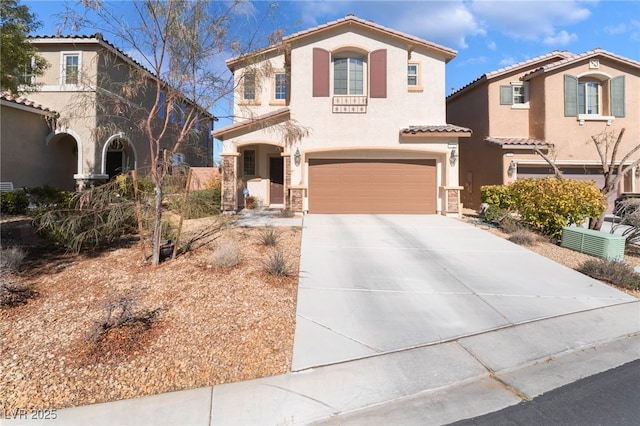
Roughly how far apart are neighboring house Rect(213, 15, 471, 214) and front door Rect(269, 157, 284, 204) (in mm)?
2487

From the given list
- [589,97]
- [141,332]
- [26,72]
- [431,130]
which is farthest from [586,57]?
[26,72]

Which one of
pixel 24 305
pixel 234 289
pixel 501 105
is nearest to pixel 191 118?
pixel 234 289

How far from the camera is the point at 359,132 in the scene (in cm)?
1373

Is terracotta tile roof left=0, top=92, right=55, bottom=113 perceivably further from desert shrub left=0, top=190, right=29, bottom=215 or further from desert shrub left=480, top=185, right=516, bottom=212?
desert shrub left=480, top=185, right=516, bottom=212

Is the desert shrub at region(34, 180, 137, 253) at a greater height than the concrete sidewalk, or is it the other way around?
the desert shrub at region(34, 180, 137, 253)

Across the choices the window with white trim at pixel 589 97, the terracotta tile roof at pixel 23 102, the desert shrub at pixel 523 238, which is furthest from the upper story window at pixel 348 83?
the terracotta tile roof at pixel 23 102

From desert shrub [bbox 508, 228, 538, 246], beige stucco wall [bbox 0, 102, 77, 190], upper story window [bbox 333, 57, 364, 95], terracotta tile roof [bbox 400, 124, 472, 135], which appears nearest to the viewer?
desert shrub [bbox 508, 228, 538, 246]

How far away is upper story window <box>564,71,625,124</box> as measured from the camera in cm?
1591

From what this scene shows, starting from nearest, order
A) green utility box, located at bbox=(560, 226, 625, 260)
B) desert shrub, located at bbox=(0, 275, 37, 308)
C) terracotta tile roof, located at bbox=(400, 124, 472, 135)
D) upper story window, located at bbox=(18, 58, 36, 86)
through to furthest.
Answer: desert shrub, located at bbox=(0, 275, 37, 308) → upper story window, located at bbox=(18, 58, 36, 86) → green utility box, located at bbox=(560, 226, 625, 260) → terracotta tile roof, located at bbox=(400, 124, 472, 135)

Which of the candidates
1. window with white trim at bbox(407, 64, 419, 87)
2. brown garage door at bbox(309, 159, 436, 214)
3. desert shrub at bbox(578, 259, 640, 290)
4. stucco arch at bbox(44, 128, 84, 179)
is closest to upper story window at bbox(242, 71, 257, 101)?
brown garage door at bbox(309, 159, 436, 214)

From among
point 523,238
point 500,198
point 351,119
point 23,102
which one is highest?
point 23,102

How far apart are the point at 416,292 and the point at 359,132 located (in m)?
9.25

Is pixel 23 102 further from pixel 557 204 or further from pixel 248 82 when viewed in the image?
pixel 557 204

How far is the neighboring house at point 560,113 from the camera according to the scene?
15.9 metres
